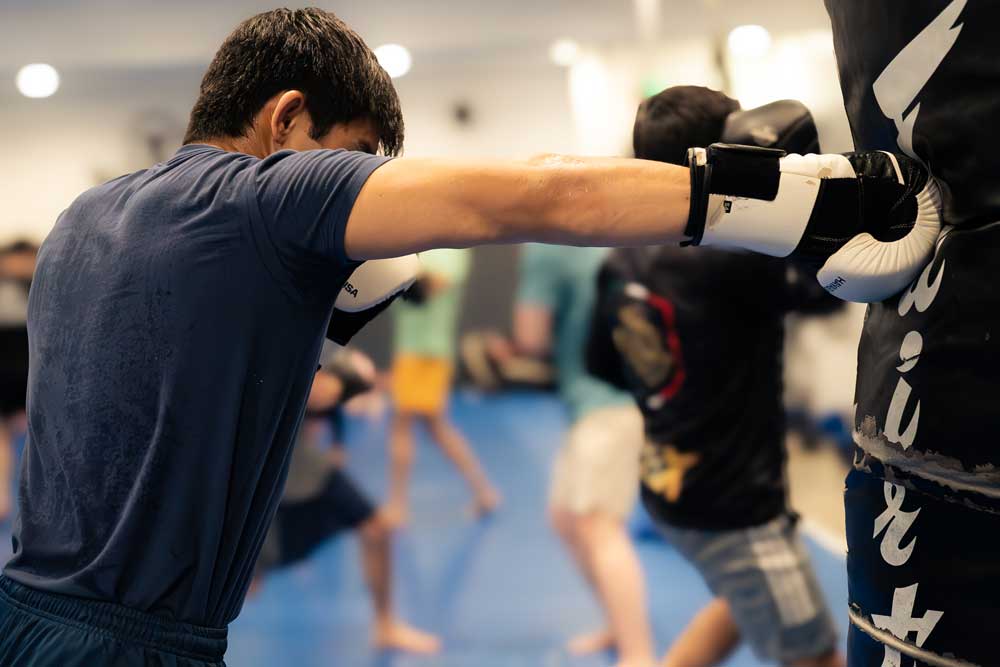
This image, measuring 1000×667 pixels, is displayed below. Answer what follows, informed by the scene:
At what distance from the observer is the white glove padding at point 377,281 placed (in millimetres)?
1183

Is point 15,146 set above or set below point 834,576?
above

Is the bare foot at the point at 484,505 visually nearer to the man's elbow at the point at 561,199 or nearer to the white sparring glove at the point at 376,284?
the white sparring glove at the point at 376,284

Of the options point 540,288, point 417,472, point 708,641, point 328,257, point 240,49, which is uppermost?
point 240,49

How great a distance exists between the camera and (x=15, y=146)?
6555 mm

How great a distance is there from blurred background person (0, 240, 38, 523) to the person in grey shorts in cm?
265

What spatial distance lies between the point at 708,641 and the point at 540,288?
130cm

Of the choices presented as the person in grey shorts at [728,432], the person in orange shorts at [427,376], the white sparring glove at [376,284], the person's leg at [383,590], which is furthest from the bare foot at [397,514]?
the white sparring glove at [376,284]

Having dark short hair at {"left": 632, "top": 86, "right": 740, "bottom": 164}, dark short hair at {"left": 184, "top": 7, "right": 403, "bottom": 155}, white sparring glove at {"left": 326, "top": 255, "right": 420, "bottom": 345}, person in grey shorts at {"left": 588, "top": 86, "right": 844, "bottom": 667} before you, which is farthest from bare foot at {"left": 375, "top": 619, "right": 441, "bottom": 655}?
dark short hair at {"left": 184, "top": 7, "right": 403, "bottom": 155}

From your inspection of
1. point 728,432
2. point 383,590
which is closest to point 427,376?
point 383,590

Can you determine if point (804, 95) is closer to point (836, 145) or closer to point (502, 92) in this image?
point (836, 145)

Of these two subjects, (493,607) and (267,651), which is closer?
(267,651)

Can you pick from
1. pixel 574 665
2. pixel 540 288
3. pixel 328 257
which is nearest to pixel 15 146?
pixel 540 288

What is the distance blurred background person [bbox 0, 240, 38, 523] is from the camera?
152 inches

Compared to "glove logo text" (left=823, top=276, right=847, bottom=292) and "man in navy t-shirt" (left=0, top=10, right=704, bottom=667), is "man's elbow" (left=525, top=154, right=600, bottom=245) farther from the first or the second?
"glove logo text" (left=823, top=276, right=847, bottom=292)
